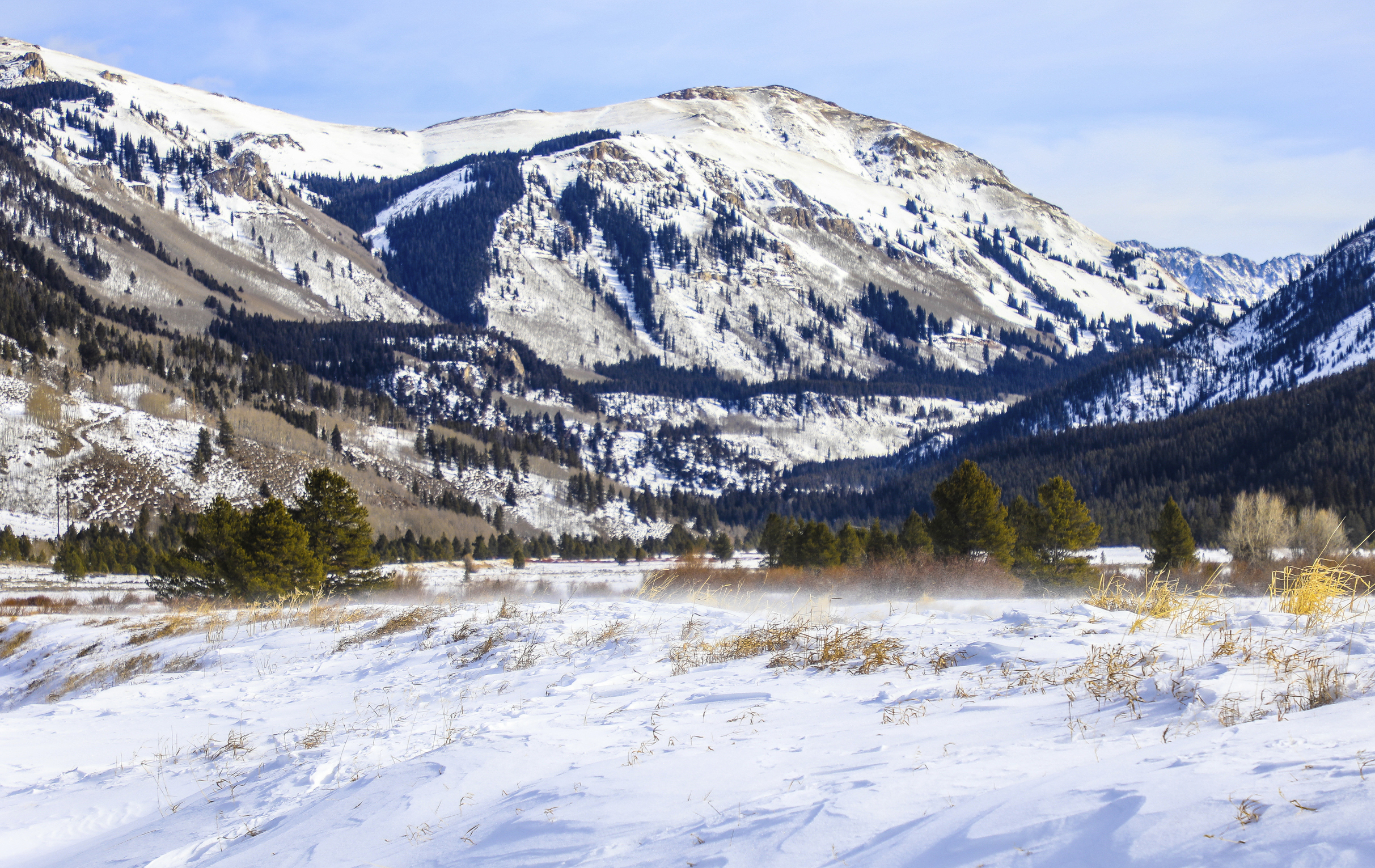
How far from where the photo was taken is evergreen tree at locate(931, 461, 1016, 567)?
3994cm

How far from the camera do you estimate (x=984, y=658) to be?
Result: 314 inches

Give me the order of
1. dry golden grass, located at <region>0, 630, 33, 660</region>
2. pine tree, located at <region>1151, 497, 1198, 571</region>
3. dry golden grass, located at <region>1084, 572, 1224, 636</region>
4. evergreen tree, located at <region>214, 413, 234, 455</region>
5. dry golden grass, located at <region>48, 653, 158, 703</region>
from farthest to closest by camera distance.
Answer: evergreen tree, located at <region>214, 413, 234, 455</region> < pine tree, located at <region>1151, 497, 1198, 571</region> < dry golden grass, located at <region>0, 630, 33, 660</region> < dry golden grass, located at <region>48, 653, 158, 703</region> < dry golden grass, located at <region>1084, 572, 1224, 636</region>

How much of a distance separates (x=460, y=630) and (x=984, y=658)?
27.1ft

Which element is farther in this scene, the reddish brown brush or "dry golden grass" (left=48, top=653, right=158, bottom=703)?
the reddish brown brush

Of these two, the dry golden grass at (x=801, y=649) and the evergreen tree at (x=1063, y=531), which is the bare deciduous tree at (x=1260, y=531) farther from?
the dry golden grass at (x=801, y=649)

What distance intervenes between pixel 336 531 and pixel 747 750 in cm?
3543

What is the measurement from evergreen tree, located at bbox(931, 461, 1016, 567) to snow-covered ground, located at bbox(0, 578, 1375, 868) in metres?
29.2

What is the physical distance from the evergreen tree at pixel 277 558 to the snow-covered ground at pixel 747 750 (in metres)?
22.1

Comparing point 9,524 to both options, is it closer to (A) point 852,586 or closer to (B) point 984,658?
(A) point 852,586

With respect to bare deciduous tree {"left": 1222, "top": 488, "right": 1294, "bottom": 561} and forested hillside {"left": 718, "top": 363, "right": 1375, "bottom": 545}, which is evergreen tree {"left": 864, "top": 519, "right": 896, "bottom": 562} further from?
forested hillside {"left": 718, "top": 363, "right": 1375, "bottom": 545}

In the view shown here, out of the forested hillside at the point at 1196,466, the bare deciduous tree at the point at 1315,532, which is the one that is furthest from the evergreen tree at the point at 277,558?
the forested hillside at the point at 1196,466

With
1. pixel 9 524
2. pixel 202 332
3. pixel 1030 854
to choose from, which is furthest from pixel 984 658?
pixel 202 332

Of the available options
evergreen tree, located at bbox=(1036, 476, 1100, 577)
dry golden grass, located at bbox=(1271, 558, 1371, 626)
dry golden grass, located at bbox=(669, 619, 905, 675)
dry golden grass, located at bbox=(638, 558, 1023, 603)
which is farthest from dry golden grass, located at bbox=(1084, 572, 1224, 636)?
evergreen tree, located at bbox=(1036, 476, 1100, 577)

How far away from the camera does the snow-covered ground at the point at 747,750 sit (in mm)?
3846
